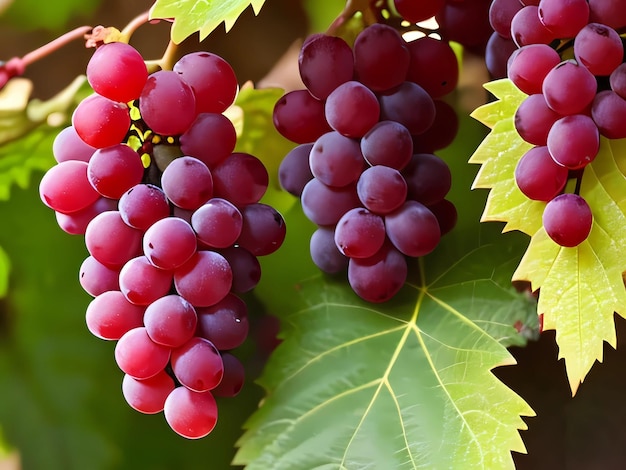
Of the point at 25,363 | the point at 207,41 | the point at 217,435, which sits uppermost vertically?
the point at 207,41

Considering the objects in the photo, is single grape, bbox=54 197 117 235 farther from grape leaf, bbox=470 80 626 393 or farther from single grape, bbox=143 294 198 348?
grape leaf, bbox=470 80 626 393

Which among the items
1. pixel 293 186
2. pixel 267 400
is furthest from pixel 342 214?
pixel 267 400

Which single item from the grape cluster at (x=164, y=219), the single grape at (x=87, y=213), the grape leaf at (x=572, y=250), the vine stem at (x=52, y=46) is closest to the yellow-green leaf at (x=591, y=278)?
the grape leaf at (x=572, y=250)

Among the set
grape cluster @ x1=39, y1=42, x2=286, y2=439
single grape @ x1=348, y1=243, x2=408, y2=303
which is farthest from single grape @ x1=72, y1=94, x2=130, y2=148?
single grape @ x1=348, y1=243, x2=408, y2=303

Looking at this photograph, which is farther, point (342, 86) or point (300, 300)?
point (300, 300)

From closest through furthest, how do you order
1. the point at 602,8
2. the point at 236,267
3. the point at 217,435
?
1. the point at 602,8
2. the point at 236,267
3. the point at 217,435

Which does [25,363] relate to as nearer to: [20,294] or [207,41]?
[20,294]

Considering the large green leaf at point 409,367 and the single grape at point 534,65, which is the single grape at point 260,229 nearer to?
the large green leaf at point 409,367
